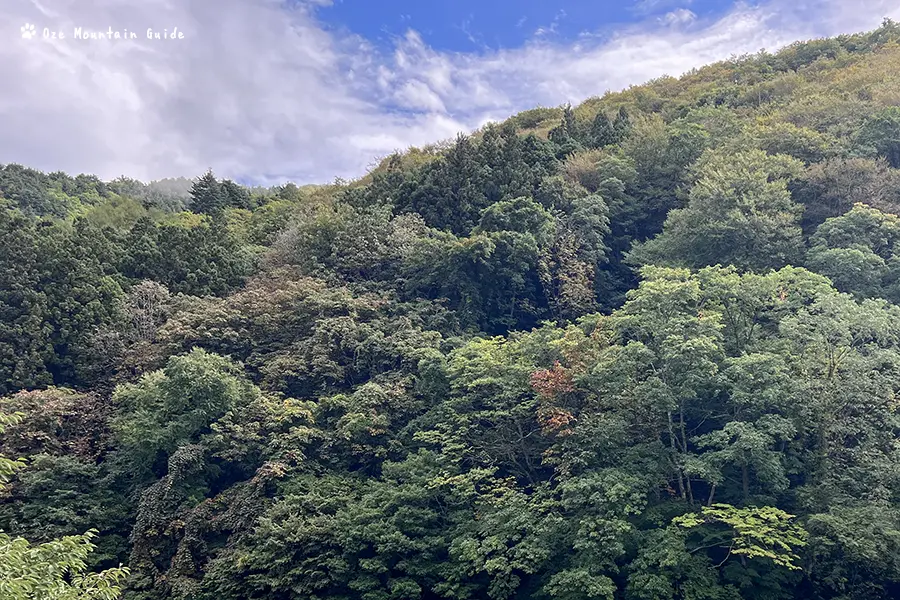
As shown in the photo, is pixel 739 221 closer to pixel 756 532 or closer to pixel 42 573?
pixel 756 532

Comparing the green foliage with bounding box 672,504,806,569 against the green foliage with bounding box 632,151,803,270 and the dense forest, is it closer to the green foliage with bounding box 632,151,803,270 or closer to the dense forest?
the dense forest

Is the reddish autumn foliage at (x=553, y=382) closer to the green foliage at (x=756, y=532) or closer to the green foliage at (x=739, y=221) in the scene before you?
the green foliage at (x=756, y=532)

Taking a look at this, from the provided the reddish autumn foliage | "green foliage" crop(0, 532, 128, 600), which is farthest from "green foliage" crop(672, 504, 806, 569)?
"green foliage" crop(0, 532, 128, 600)

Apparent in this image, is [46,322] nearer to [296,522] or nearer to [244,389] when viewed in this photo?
[244,389]

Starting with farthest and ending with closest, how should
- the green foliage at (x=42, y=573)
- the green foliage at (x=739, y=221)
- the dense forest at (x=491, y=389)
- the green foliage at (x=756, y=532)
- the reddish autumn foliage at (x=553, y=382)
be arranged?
the green foliage at (x=739, y=221)
the reddish autumn foliage at (x=553, y=382)
the dense forest at (x=491, y=389)
the green foliage at (x=756, y=532)
the green foliage at (x=42, y=573)

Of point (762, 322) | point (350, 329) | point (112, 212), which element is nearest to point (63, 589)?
point (350, 329)

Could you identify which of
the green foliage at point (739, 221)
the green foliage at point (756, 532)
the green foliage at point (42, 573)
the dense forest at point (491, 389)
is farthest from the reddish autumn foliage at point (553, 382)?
the green foliage at point (42, 573)

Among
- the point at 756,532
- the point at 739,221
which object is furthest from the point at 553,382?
the point at 739,221

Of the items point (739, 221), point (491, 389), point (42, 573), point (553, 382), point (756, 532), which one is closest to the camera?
point (42, 573)
